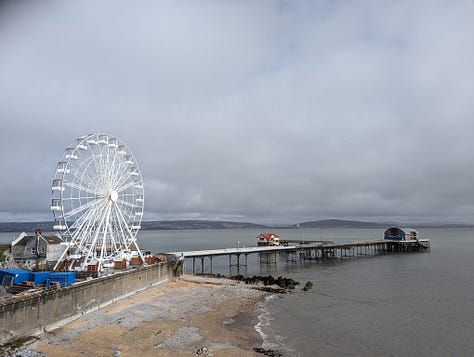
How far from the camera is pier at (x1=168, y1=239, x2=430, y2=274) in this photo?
62.9 meters

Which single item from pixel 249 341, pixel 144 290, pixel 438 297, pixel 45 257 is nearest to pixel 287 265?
pixel 438 297

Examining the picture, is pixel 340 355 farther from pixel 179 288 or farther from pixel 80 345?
pixel 179 288

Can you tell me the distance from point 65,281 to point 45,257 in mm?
19815

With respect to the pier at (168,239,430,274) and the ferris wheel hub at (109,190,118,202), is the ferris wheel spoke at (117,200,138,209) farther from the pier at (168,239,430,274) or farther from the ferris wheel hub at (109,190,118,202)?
the pier at (168,239,430,274)

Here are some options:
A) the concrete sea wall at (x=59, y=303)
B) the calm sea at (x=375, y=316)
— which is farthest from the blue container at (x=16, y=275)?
the calm sea at (x=375, y=316)

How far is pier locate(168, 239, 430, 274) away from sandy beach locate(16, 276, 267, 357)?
17232mm

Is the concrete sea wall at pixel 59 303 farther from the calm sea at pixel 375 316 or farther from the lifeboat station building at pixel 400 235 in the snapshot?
the lifeboat station building at pixel 400 235

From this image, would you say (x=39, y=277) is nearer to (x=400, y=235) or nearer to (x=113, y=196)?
(x=113, y=196)

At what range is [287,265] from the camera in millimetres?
73375

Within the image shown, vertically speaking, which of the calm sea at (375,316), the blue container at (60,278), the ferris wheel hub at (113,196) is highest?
the ferris wheel hub at (113,196)

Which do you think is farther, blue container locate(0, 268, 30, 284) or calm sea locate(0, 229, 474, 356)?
blue container locate(0, 268, 30, 284)

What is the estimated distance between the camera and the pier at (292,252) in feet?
206

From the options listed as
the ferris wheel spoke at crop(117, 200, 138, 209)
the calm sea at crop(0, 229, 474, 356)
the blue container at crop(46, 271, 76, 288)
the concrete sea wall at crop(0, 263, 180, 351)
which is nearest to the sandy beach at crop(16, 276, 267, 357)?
the concrete sea wall at crop(0, 263, 180, 351)

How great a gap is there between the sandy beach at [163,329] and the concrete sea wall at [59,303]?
Result: 70cm
